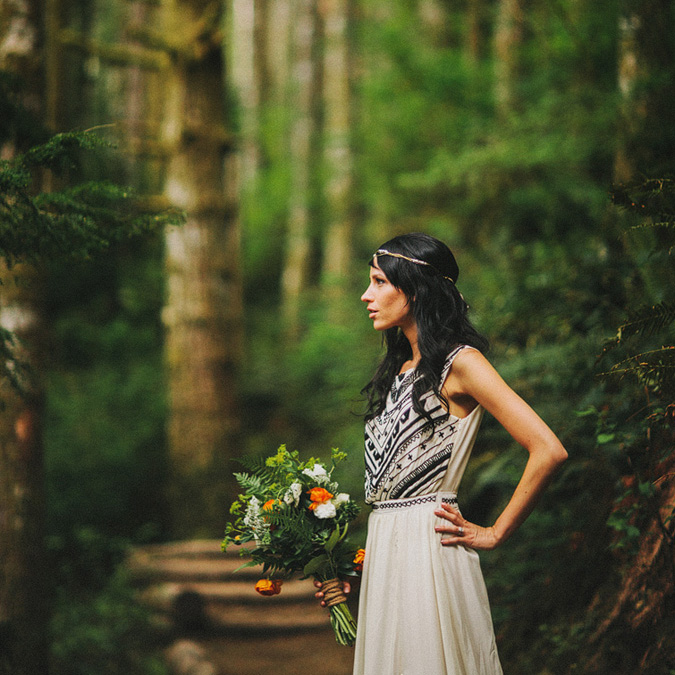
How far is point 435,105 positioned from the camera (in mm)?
12484

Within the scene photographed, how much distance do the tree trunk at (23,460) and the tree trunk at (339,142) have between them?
9.55 meters

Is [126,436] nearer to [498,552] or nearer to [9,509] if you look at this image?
[9,509]

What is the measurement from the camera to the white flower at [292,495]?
9.39ft

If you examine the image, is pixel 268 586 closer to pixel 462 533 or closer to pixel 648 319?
pixel 462 533

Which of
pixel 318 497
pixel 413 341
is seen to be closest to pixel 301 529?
pixel 318 497

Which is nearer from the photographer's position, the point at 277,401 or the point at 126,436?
the point at 126,436

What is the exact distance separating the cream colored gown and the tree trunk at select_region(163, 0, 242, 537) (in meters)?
5.81

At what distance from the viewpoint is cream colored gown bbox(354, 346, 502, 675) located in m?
2.57

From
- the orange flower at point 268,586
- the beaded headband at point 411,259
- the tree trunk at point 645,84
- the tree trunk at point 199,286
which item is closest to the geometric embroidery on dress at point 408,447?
the beaded headband at point 411,259

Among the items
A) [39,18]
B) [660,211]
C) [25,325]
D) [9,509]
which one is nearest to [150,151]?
[39,18]

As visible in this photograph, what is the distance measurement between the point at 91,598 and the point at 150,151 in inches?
197

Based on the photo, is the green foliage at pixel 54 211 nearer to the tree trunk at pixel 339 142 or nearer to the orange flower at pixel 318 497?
the orange flower at pixel 318 497

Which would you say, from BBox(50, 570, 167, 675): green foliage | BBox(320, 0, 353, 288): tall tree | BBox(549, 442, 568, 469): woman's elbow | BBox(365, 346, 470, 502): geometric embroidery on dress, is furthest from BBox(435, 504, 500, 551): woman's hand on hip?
BBox(320, 0, 353, 288): tall tree

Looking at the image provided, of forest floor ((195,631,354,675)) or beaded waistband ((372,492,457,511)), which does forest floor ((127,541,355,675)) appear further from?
beaded waistband ((372,492,457,511))
